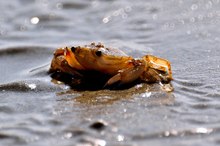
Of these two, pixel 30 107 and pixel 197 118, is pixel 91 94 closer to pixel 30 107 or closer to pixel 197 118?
pixel 30 107

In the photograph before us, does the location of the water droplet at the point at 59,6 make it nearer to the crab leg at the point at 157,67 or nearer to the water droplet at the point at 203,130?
the crab leg at the point at 157,67

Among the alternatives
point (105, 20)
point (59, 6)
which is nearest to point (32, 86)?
point (105, 20)

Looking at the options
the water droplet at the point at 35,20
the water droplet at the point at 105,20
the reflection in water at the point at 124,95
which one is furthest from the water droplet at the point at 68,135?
the water droplet at the point at 35,20

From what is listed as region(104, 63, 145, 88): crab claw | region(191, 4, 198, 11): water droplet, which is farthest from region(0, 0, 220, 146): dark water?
region(104, 63, 145, 88): crab claw

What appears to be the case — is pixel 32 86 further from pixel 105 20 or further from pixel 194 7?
pixel 194 7

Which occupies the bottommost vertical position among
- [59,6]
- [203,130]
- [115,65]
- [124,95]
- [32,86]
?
[203,130]

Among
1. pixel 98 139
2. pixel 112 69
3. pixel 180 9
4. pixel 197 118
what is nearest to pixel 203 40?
pixel 180 9

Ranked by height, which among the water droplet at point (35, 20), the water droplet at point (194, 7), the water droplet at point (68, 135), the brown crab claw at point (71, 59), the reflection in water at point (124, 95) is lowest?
the water droplet at point (68, 135)

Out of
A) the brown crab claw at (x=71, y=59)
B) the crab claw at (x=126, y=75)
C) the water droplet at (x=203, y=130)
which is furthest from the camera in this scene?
the brown crab claw at (x=71, y=59)
